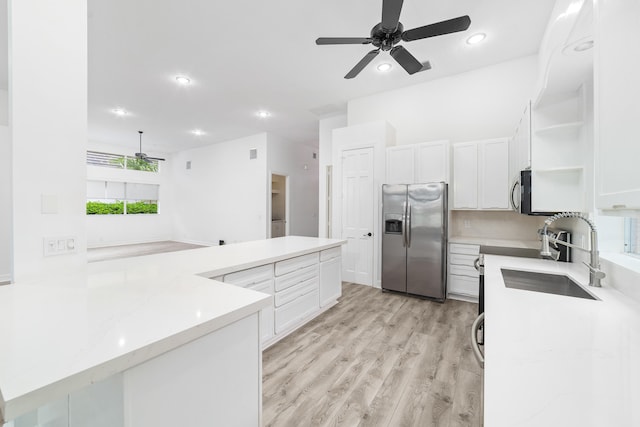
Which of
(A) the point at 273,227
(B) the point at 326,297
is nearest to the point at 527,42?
(B) the point at 326,297

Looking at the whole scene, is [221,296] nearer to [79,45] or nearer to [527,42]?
[79,45]

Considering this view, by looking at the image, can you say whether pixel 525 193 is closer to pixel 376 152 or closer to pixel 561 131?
pixel 561 131

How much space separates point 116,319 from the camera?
985 millimetres

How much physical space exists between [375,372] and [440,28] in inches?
114

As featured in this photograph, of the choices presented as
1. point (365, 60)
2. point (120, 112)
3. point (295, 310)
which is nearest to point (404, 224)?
point (295, 310)

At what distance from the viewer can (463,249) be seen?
3619 mm

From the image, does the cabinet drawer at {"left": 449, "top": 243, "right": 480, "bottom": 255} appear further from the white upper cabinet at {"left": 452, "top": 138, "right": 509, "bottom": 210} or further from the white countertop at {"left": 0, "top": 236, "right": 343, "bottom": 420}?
the white countertop at {"left": 0, "top": 236, "right": 343, "bottom": 420}

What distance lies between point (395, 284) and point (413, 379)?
1.96 m

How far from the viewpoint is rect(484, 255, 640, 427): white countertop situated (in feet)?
1.82

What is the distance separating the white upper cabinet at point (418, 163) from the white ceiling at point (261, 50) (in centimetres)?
116

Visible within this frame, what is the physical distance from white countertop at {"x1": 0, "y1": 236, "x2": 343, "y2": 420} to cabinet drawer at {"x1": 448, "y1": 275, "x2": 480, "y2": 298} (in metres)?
3.29

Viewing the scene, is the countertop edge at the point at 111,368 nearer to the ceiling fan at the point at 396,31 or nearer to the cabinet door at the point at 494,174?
the ceiling fan at the point at 396,31

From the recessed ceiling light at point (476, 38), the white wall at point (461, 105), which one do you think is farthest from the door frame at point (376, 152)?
the recessed ceiling light at point (476, 38)

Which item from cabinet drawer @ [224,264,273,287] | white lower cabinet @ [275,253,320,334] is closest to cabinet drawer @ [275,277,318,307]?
white lower cabinet @ [275,253,320,334]
